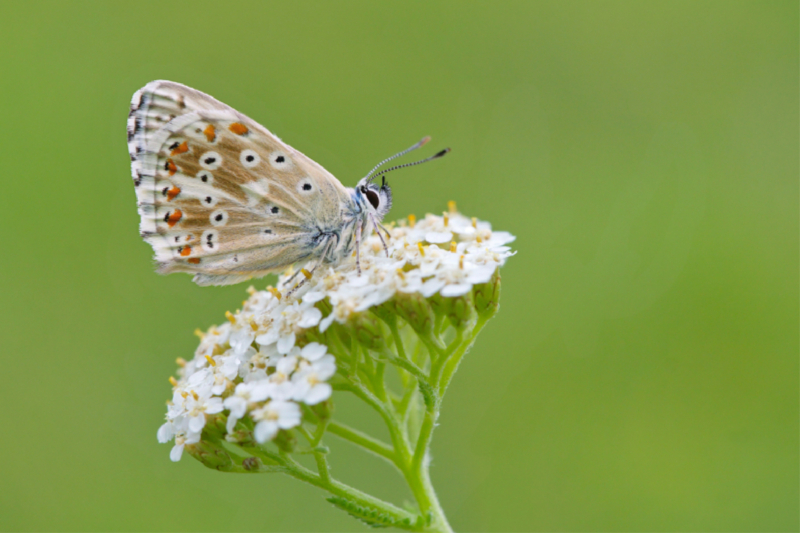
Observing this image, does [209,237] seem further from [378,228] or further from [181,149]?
[378,228]

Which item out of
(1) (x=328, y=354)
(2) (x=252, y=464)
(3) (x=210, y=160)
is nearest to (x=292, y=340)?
(1) (x=328, y=354)

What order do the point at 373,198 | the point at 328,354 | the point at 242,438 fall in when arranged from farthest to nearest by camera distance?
1. the point at 373,198
2. the point at 328,354
3. the point at 242,438

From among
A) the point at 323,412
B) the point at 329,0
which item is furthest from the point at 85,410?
the point at 329,0

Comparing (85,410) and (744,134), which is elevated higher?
(744,134)

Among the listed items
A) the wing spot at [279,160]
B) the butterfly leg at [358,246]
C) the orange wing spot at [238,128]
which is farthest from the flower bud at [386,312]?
the orange wing spot at [238,128]

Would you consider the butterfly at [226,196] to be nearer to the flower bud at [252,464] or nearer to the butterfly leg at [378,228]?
the butterfly leg at [378,228]

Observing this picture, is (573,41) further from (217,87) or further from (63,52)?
(63,52)
